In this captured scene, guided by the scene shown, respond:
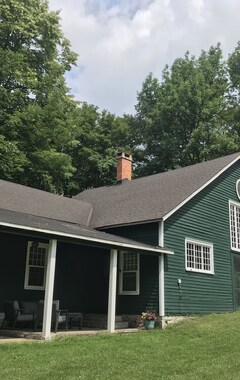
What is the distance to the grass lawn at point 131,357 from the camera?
6.70m

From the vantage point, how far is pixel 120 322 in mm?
13516

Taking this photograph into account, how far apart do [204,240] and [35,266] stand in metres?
6.03

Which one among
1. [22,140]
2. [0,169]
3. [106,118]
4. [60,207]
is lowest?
[60,207]

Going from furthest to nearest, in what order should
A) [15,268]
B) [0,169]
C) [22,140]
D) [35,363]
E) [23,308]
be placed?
[22,140] → [0,169] → [15,268] → [23,308] → [35,363]

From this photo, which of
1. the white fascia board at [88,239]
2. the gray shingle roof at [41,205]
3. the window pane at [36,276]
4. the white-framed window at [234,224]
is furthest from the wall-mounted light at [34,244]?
the white-framed window at [234,224]

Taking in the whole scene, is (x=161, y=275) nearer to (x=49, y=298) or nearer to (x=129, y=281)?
(x=129, y=281)

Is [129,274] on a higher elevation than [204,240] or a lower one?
lower

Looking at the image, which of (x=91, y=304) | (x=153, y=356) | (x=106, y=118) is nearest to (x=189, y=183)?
(x=91, y=304)

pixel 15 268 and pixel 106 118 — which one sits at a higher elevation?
pixel 106 118

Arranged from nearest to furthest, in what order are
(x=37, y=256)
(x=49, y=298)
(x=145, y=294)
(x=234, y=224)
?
(x=49, y=298), (x=145, y=294), (x=37, y=256), (x=234, y=224)

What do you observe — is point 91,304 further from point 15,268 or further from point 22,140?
point 22,140

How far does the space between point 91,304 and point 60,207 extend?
395cm

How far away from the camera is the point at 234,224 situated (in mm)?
17328

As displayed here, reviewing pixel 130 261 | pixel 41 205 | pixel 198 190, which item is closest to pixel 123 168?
pixel 41 205
